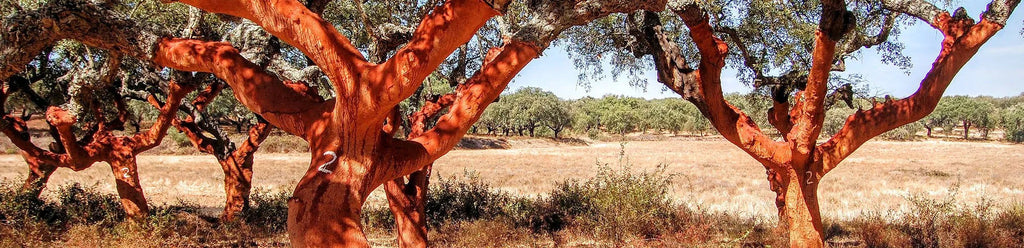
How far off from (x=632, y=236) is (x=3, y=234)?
7878 millimetres

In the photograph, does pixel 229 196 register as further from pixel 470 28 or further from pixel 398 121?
pixel 470 28

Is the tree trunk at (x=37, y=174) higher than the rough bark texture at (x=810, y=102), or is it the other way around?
the rough bark texture at (x=810, y=102)

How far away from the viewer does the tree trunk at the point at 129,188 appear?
849cm

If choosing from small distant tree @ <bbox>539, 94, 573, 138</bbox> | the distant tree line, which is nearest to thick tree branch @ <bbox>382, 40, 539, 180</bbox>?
the distant tree line

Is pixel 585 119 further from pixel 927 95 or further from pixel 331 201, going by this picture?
pixel 331 201

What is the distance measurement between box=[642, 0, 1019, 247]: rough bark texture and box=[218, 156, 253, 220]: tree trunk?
7.26m

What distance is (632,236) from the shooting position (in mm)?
8102

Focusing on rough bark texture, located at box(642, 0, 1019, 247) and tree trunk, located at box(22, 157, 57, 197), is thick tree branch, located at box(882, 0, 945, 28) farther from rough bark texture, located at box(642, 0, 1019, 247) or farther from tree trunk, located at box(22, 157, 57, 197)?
tree trunk, located at box(22, 157, 57, 197)

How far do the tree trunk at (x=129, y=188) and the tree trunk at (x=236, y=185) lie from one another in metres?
1.32

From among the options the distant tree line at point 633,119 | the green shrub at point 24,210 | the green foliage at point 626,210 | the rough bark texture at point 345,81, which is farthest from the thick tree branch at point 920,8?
the distant tree line at point 633,119

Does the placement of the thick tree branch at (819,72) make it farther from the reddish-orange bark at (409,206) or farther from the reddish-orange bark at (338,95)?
the reddish-orange bark at (409,206)

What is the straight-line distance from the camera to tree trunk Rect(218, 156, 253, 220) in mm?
9711

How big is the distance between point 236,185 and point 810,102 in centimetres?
879

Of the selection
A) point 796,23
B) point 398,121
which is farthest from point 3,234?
point 796,23
